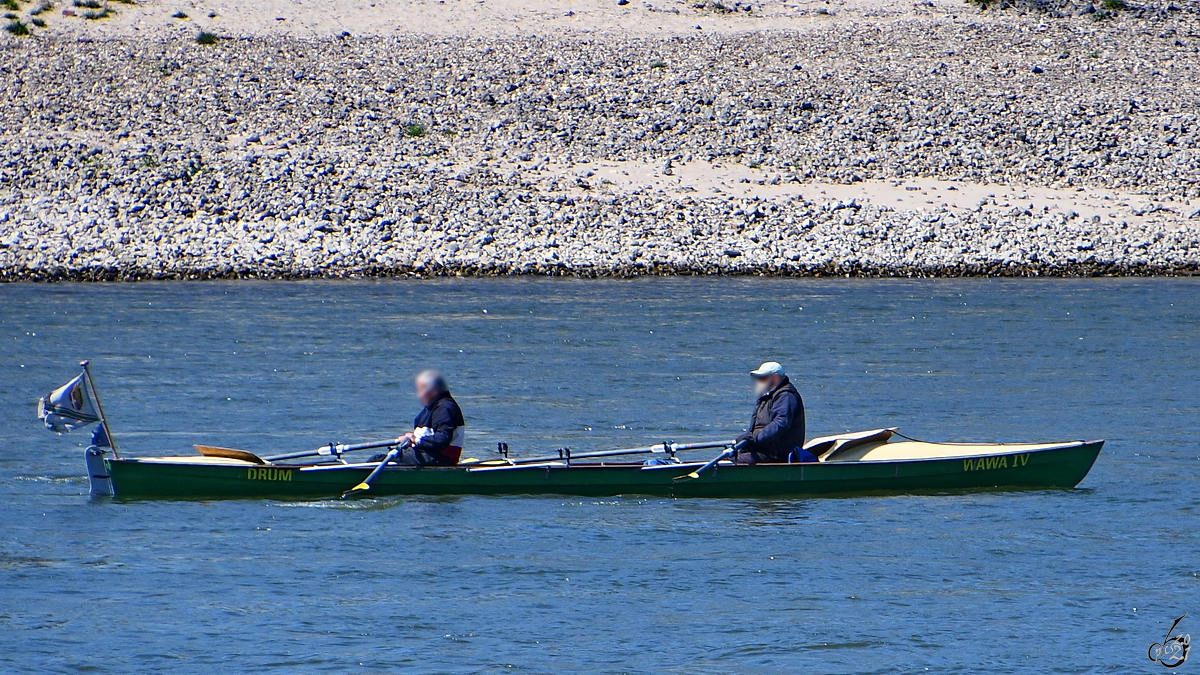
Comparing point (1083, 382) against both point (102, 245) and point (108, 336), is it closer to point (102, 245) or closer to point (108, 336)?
point (108, 336)

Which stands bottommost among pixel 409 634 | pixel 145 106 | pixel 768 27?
pixel 409 634

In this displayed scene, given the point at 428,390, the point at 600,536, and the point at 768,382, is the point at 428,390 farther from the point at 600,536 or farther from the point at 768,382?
the point at 768,382

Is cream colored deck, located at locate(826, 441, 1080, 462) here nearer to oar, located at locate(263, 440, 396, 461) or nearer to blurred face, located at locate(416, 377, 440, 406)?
blurred face, located at locate(416, 377, 440, 406)

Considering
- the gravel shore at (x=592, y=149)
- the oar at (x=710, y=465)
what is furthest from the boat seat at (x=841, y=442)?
the gravel shore at (x=592, y=149)

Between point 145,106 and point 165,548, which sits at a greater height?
point 145,106

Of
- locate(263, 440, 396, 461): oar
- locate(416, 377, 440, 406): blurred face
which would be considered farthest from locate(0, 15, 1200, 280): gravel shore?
locate(416, 377, 440, 406): blurred face

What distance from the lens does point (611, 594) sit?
12508 mm

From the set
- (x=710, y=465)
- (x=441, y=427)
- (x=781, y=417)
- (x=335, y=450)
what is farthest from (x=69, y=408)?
(x=781, y=417)

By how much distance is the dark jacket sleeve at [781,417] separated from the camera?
15.2 meters

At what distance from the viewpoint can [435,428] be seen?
15.2m

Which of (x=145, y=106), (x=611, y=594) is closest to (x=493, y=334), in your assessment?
(x=611, y=594)

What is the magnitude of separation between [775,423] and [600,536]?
84.3 inches

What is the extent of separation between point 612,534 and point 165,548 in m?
3.94

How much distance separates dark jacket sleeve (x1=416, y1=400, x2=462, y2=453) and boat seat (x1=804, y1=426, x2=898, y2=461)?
362cm
